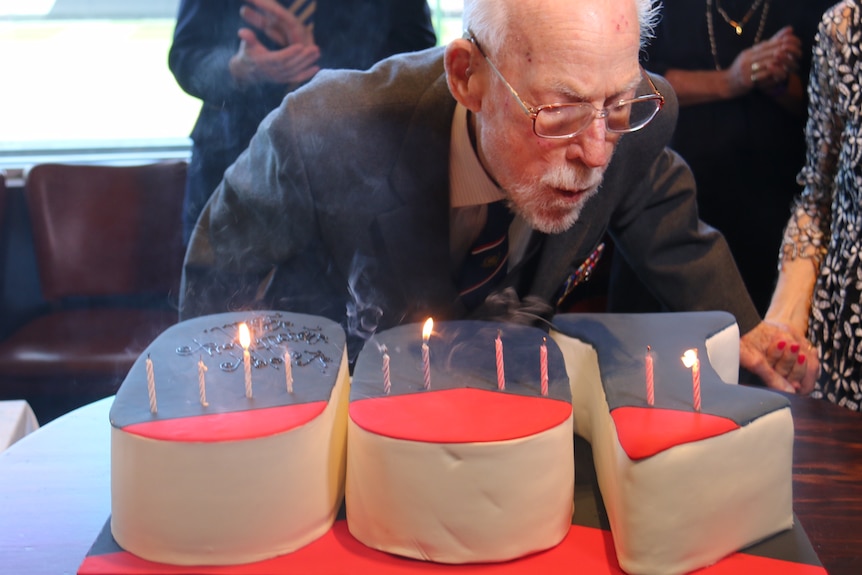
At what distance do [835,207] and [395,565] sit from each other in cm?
149

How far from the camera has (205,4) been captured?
2.58 metres

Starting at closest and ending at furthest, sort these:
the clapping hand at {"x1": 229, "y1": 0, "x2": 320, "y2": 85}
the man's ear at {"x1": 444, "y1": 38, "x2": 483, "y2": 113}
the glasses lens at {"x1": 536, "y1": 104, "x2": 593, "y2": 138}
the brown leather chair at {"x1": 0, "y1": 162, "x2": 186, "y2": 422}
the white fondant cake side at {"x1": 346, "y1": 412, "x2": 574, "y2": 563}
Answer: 1. the white fondant cake side at {"x1": 346, "y1": 412, "x2": 574, "y2": 563}
2. the glasses lens at {"x1": 536, "y1": 104, "x2": 593, "y2": 138}
3. the man's ear at {"x1": 444, "y1": 38, "x2": 483, "y2": 113}
4. the clapping hand at {"x1": 229, "y1": 0, "x2": 320, "y2": 85}
5. the brown leather chair at {"x1": 0, "y1": 162, "x2": 186, "y2": 422}

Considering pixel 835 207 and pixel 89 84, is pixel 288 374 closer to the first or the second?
pixel 835 207

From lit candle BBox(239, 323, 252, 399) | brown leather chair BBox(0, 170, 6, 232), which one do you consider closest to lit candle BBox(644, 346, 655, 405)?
lit candle BBox(239, 323, 252, 399)

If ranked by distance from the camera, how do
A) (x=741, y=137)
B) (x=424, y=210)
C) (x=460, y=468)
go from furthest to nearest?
1. (x=741, y=137)
2. (x=424, y=210)
3. (x=460, y=468)

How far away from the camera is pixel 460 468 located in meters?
1.26

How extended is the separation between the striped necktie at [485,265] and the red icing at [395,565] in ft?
2.56

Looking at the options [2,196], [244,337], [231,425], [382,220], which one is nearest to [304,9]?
[382,220]

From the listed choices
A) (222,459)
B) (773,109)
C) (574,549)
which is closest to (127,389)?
(222,459)

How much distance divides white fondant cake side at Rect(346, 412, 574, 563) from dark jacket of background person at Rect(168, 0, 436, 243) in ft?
5.05

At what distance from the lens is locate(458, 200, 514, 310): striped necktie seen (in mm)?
2023

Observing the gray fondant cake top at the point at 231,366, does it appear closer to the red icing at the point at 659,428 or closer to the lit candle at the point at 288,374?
the lit candle at the point at 288,374

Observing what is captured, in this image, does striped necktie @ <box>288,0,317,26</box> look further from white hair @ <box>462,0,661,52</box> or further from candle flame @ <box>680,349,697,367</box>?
candle flame @ <box>680,349,697,367</box>

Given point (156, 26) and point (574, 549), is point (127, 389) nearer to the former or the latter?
point (574, 549)
